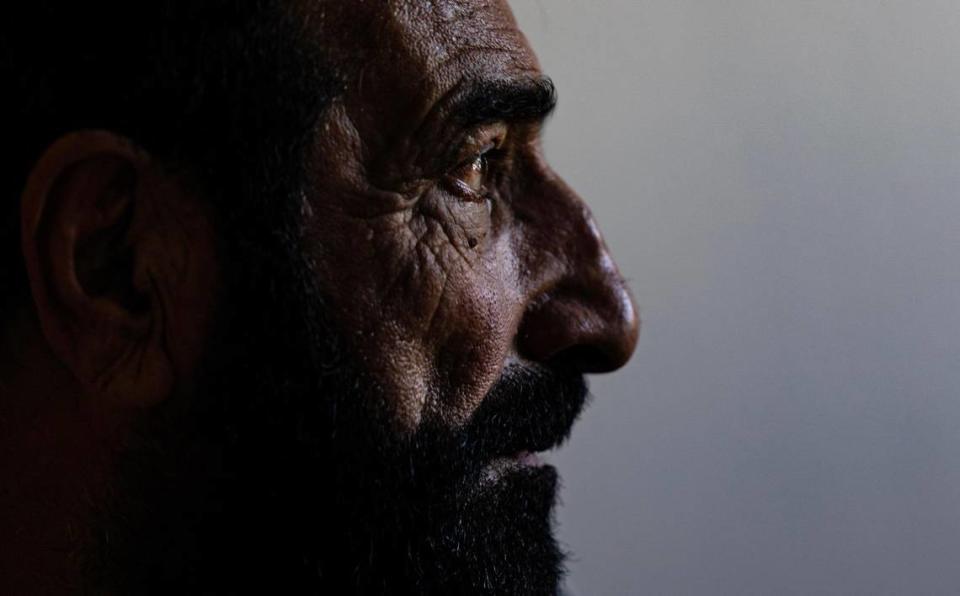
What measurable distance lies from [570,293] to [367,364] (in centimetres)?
20

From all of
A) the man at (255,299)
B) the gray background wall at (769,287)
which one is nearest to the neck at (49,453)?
the man at (255,299)

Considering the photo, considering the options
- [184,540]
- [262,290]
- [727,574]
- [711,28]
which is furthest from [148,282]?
[727,574]

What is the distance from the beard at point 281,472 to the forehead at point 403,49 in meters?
0.10

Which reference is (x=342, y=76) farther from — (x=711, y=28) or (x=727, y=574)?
(x=727, y=574)

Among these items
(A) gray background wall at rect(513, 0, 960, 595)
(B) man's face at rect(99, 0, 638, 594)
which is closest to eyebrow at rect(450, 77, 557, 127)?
(B) man's face at rect(99, 0, 638, 594)

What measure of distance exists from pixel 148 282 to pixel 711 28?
124cm

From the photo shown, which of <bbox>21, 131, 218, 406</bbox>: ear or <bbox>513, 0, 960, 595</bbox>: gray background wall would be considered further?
<bbox>513, 0, 960, 595</bbox>: gray background wall

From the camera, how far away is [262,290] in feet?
2.33

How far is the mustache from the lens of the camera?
78cm

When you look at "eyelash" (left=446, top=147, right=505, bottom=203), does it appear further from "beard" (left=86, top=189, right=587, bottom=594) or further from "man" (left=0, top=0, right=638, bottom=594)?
"beard" (left=86, top=189, right=587, bottom=594)

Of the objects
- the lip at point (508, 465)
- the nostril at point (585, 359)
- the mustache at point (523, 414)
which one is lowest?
the lip at point (508, 465)

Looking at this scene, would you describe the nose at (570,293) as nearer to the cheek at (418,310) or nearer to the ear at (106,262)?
the cheek at (418,310)

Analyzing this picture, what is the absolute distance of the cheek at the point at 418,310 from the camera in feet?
2.40

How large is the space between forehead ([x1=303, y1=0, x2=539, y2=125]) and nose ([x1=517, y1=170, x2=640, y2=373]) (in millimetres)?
141
